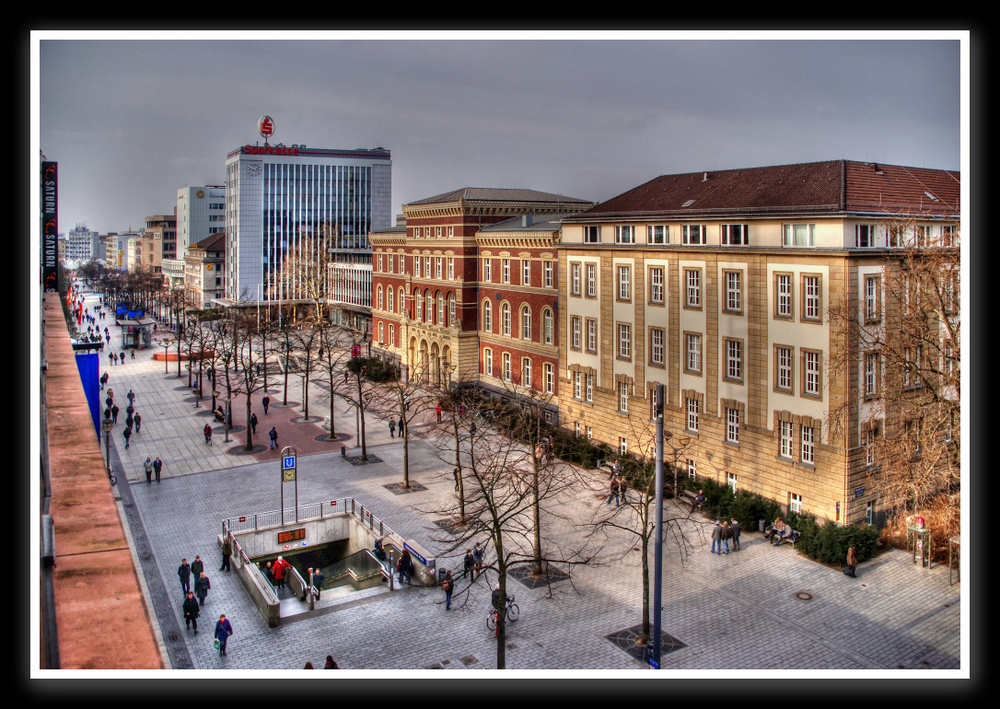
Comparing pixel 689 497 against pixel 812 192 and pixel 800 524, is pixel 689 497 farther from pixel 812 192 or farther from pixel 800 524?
pixel 812 192

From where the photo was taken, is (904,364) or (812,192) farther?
(812,192)

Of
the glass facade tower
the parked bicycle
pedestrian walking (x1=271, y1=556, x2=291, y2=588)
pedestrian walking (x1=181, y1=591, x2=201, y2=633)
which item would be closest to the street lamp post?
the parked bicycle

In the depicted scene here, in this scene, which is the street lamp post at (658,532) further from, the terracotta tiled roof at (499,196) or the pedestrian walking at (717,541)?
the terracotta tiled roof at (499,196)

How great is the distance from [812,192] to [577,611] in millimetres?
21082

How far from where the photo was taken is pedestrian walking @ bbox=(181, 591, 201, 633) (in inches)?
1051

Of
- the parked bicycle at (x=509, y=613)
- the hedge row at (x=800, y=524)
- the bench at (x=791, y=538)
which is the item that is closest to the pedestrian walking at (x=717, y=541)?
the hedge row at (x=800, y=524)

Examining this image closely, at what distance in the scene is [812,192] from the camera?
36719 millimetres

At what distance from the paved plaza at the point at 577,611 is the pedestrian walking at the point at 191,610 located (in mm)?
376

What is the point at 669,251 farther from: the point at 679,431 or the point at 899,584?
the point at 899,584

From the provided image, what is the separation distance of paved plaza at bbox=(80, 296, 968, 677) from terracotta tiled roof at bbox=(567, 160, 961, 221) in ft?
47.6

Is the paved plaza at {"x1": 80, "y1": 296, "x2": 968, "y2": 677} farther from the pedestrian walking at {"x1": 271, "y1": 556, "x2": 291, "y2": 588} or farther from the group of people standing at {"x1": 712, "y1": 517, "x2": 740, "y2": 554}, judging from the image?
the pedestrian walking at {"x1": 271, "y1": 556, "x2": 291, "y2": 588}

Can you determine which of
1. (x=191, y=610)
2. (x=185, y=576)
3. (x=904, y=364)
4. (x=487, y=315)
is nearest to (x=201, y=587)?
(x=185, y=576)

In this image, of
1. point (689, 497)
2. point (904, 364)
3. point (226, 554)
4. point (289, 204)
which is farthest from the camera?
point (289, 204)
